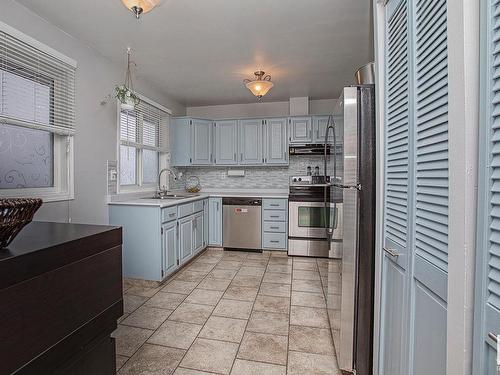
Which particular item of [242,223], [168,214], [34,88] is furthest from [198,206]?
[34,88]

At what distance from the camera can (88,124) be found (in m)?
2.71

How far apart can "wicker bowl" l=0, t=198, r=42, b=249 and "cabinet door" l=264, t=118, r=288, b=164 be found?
388 cm

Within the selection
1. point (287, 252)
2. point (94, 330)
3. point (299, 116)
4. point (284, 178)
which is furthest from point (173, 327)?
point (299, 116)

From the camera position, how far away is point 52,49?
2281 millimetres

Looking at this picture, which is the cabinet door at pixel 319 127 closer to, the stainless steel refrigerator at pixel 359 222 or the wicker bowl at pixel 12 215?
the stainless steel refrigerator at pixel 359 222

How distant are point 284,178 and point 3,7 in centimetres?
395

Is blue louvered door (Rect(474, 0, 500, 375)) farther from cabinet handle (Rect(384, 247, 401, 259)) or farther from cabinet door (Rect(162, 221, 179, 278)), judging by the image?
cabinet door (Rect(162, 221, 179, 278))

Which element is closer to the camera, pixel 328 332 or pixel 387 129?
pixel 387 129

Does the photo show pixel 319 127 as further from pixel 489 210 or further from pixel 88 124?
pixel 489 210

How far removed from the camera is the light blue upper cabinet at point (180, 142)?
14.9ft

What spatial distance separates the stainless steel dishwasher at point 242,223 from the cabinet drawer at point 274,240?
0.08 m

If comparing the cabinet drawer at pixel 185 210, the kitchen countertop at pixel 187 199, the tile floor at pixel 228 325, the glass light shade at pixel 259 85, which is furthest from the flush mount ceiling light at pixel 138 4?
the tile floor at pixel 228 325

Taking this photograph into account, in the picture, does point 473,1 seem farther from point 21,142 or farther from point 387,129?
point 21,142

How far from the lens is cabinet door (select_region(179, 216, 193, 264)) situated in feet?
11.2
